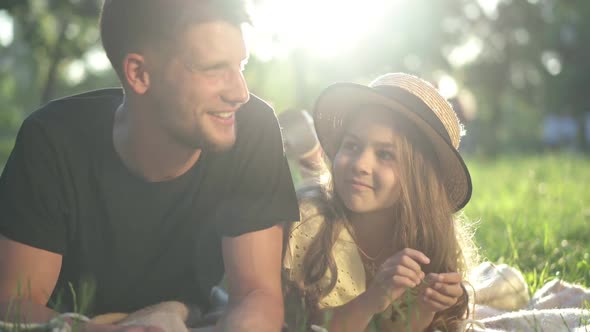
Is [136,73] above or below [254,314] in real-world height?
above

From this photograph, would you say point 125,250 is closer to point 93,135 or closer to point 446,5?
point 93,135

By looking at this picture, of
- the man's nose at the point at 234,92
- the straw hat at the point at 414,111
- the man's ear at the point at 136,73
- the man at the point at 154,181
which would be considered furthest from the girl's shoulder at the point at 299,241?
the man's ear at the point at 136,73

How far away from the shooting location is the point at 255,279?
3021 mm

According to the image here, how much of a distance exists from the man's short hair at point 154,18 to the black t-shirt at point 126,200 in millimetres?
384

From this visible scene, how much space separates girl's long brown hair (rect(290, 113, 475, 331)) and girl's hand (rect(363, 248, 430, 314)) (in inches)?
19.4

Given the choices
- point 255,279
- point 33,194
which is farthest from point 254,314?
point 33,194

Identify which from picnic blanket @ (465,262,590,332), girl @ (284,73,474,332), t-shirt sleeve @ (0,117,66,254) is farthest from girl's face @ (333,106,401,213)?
t-shirt sleeve @ (0,117,66,254)

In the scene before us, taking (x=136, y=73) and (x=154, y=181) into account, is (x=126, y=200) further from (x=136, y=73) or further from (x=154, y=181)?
(x=136, y=73)

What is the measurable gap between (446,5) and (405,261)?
121ft

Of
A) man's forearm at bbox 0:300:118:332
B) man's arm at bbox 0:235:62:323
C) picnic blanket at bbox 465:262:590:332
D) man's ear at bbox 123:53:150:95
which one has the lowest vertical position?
picnic blanket at bbox 465:262:590:332

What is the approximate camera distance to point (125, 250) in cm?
324

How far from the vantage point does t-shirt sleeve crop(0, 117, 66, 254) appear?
289 cm

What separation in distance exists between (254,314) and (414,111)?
1.24 metres

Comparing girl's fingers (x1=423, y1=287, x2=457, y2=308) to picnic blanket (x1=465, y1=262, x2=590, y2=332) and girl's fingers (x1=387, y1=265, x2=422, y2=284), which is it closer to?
girl's fingers (x1=387, y1=265, x2=422, y2=284)
